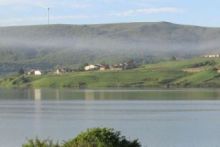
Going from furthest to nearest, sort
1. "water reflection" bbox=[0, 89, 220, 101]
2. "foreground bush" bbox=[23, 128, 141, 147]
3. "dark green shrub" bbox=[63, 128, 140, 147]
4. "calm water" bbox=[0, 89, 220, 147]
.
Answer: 1. "water reflection" bbox=[0, 89, 220, 101]
2. "calm water" bbox=[0, 89, 220, 147]
3. "dark green shrub" bbox=[63, 128, 140, 147]
4. "foreground bush" bbox=[23, 128, 141, 147]

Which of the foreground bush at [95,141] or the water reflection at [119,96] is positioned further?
the water reflection at [119,96]

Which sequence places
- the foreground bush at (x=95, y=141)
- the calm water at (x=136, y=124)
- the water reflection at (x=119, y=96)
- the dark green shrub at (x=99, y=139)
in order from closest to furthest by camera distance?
the foreground bush at (x=95, y=141) → the dark green shrub at (x=99, y=139) → the calm water at (x=136, y=124) → the water reflection at (x=119, y=96)

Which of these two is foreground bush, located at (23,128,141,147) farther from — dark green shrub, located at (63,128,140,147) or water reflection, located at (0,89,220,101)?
water reflection, located at (0,89,220,101)

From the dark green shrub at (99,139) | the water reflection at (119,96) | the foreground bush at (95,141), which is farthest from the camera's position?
the water reflection at (119,96)

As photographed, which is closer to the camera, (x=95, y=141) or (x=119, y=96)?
(x=95, y=141)

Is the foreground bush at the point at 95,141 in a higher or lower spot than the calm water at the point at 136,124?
higher

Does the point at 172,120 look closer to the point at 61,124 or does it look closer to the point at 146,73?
the point at 61,124

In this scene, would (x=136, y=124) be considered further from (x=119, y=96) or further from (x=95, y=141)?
(x=119, y=96)

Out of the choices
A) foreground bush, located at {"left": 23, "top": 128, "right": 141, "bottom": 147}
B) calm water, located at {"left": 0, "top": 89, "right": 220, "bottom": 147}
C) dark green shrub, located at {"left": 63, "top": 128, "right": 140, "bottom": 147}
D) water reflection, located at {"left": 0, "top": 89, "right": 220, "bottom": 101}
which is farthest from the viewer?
water reflection, located at {"left": 0, "top": 89, "right": 220, "bottom": 101}

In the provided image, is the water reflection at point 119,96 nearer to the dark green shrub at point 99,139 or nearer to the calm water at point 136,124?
the calm water at point 136,124

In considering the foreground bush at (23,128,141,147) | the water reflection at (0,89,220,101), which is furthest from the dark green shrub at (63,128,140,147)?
the water reflection at (0,89,220,101)

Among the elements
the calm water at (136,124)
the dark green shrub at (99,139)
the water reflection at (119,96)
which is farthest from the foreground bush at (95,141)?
the water reflection at (119,96)

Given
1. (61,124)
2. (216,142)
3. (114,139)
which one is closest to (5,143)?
→ (216,142)

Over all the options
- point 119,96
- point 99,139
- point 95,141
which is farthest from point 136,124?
point 119,96
